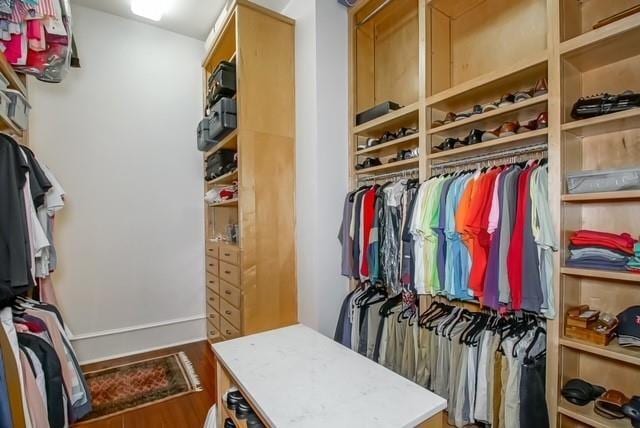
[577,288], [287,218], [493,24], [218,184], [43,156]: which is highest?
[493,24]

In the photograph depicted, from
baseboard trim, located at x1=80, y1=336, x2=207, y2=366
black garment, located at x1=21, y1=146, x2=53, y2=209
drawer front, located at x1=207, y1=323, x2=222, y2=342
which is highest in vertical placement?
black garment, located at x1=21, y1=146, x2=53, y2=209

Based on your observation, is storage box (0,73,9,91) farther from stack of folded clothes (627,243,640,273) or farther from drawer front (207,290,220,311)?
stack of folded clothes (627,243,640,273)

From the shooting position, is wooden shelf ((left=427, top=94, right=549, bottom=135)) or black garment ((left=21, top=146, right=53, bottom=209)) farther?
black garment ((left=21, top=146, right=53, bottom=209))

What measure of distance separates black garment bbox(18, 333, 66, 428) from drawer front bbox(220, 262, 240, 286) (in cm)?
108

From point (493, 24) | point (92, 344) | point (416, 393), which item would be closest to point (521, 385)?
point (416, 393)

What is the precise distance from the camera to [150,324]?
9.93 ft

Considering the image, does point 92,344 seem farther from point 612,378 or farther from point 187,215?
point 612,378

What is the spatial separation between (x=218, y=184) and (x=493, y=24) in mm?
2694

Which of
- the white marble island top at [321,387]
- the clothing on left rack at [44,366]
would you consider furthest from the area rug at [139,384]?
the white marble island top at [321,387]

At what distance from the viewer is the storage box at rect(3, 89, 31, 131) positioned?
1868 mm

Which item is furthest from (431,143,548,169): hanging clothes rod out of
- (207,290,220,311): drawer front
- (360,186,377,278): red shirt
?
(207,290,220,311): drawer front

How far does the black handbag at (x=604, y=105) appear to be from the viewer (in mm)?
1176

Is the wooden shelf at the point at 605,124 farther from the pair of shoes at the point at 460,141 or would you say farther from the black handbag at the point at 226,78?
the black handbag at the point at 226,78

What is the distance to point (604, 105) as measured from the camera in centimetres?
123
